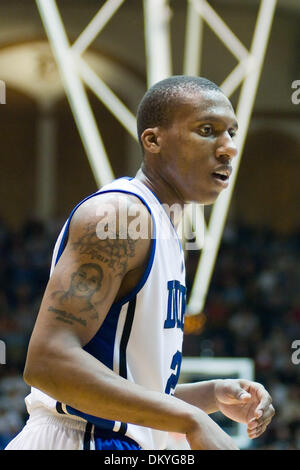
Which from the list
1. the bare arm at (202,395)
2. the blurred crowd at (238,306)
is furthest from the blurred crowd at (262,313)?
the bare arm at (202,395)

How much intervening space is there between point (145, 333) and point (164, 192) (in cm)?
49

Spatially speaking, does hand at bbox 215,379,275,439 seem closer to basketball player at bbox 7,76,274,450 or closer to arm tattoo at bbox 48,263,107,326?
basketball player at bbox 7,76,274,450

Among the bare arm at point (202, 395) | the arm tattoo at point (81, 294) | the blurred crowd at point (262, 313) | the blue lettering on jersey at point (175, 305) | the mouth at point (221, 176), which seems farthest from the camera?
the blurred crowd at point (262, 313)

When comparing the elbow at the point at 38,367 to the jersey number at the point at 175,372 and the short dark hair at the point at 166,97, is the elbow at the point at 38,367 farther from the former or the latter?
the short dark hair at the point at 166,97

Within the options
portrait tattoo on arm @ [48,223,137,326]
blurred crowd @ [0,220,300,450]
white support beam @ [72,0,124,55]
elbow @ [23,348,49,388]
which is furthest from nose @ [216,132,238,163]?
blurred crowd @ [0,220,300,450]

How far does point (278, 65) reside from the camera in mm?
13664

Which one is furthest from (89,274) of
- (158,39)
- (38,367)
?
(158,39)

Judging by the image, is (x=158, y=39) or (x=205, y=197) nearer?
(x=205, y=197)

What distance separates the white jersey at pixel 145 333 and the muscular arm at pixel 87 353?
103 mm

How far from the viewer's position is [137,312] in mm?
2273

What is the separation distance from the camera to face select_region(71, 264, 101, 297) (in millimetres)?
2096

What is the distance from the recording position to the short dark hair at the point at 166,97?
2547mm

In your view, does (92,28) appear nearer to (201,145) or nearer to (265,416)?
(201,145)

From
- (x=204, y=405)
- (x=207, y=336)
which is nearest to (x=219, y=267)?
(x=207, y=336)
